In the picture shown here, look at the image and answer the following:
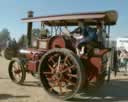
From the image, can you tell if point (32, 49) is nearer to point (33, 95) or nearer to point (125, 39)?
point (33, 95)

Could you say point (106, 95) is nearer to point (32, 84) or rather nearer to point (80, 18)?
point (80, 18)

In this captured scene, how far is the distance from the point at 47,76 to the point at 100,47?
1.63 m

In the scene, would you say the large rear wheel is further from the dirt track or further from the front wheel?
the front wheel

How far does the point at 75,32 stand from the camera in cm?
954

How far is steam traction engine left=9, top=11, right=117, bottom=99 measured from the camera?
28.0 ft

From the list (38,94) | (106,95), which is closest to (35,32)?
(38,94)

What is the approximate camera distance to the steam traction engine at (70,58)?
8.53 metres

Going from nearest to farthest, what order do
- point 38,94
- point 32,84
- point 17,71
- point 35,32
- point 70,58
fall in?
point 70,58
point 38,94
point 17,71
point 32,84
point 35,32

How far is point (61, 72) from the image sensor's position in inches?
340

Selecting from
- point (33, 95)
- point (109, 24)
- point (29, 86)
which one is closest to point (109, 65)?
point (109, 24)

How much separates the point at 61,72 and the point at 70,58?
477 millimetres

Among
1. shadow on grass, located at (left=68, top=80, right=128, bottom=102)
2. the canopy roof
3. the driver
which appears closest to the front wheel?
the canopy roof

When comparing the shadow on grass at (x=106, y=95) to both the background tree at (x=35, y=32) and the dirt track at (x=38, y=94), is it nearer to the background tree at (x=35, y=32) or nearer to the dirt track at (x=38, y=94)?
the dirt track at (x=38, y=94)

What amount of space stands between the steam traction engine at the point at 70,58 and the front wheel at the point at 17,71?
1.79ft
